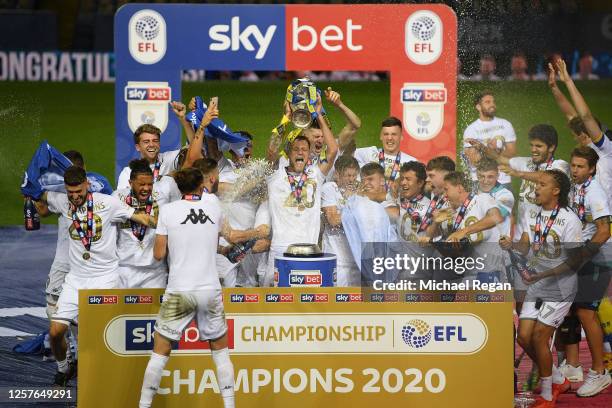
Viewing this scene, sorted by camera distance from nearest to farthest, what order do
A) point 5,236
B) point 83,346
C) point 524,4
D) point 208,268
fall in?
point 208,268 → point 83,346 → point 524,4 → point 5,236

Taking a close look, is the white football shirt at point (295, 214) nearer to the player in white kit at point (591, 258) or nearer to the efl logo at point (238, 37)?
the efl logo at point (238, 37)

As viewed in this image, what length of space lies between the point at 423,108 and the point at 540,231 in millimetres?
1437

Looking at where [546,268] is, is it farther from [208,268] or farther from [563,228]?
[208,268]

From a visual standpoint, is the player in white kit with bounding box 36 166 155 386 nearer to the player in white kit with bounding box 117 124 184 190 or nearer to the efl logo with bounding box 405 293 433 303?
the player in white kit with bounding box 117 124 184 190

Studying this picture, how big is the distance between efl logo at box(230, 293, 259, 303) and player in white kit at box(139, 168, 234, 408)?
0.45m

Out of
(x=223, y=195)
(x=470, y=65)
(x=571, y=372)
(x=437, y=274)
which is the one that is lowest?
(x=571, y=372)

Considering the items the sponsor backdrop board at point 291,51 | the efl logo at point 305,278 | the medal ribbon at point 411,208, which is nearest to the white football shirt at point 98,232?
the sponsor backdrop board at point 291,51

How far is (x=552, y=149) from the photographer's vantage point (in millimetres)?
8727

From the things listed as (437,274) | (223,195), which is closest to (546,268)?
(437,274)

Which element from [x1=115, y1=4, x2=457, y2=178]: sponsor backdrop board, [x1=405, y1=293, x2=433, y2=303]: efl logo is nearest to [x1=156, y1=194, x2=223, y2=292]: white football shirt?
[x1=405, y1=293, x2=433, y2=303]: efl logo

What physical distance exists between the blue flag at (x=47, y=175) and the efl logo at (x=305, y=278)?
63.0 inches

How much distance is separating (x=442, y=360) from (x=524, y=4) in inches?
110

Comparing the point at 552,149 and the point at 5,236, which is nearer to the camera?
the point at 552,149

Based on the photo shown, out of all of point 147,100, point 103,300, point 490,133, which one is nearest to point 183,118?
point 147,100
